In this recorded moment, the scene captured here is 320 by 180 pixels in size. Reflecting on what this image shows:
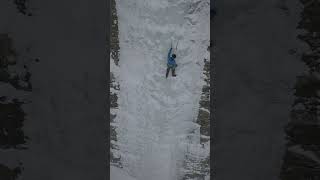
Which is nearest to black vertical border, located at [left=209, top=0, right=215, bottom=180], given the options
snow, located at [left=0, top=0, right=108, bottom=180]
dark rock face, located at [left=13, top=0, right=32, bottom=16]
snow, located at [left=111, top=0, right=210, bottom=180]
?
snow, located at [left=111, top=0, right=210, bottom=180]

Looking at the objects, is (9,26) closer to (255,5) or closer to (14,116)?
(14,116)

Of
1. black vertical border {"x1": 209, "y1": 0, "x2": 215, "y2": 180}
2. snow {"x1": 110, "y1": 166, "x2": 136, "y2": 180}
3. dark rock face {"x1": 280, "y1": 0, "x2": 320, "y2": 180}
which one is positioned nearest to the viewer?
dark rock face {"x1": 280, "y1": 0, "x2": 320, "y2": 180}

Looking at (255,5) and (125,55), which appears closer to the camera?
(255,5)

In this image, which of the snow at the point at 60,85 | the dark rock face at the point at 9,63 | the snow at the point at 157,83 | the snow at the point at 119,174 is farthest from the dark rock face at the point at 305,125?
the dark rock face at the point at 9,63

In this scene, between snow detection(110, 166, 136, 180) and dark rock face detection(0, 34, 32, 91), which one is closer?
dark rock face detection(0, 34, 32, 91)

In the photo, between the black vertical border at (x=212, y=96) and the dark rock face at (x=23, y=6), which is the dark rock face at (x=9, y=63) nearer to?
the dark rock face at (x=23, y=6)

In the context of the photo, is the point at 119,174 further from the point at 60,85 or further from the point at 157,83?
the point at 60,85

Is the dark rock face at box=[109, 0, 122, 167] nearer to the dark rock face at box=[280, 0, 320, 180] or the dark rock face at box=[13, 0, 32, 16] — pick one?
the dark rock face at box=[13, 0, 32, 16]

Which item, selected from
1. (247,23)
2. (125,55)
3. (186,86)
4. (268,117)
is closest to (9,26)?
(125,55)
